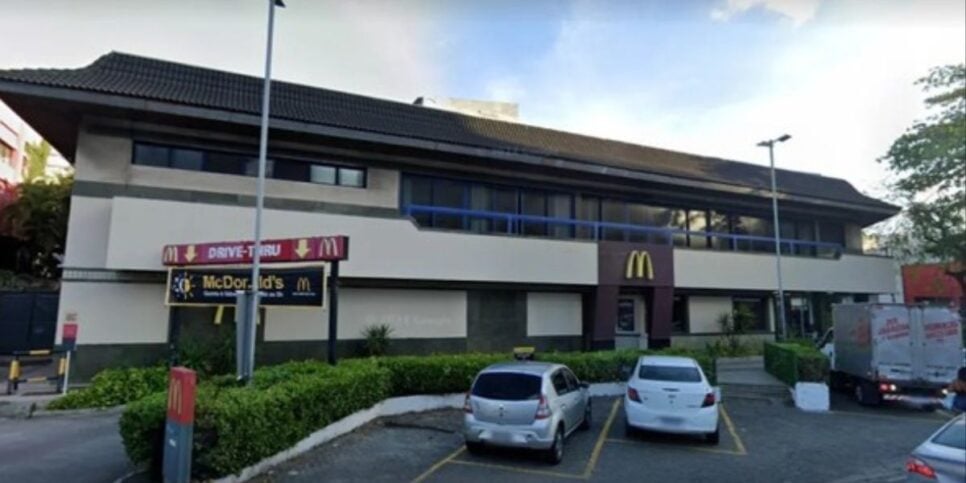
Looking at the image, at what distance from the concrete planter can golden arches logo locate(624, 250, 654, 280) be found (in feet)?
20.2

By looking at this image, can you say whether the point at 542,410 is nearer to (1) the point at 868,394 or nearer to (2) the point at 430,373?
(2) the point at 430,373

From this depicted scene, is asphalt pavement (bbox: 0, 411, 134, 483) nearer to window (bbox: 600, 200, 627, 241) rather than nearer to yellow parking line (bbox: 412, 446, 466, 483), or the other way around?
yellow parking line (bbox: 412, 446, 466, 483)

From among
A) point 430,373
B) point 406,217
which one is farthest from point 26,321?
point 430,373

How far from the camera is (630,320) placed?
22297mm

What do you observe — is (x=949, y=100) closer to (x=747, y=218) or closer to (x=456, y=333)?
(x=747, y=218)

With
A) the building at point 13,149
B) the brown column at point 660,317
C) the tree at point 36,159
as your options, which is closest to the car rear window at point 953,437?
the brown column at point 660,317

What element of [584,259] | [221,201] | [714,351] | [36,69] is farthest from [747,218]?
[36,69]

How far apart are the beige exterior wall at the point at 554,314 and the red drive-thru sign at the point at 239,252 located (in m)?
9.50

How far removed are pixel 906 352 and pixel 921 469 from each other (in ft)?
40.9

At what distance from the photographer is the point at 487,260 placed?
17.5m

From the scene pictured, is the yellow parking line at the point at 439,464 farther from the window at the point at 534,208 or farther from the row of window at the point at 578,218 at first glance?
the window at the point at 534,208

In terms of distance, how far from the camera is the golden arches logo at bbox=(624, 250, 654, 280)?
1956cm

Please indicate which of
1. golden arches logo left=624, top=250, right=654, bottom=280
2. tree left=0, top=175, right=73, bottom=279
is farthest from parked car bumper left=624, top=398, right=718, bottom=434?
tree left=0, top=175, right=73, bottom=279

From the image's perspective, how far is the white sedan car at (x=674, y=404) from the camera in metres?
10.2
